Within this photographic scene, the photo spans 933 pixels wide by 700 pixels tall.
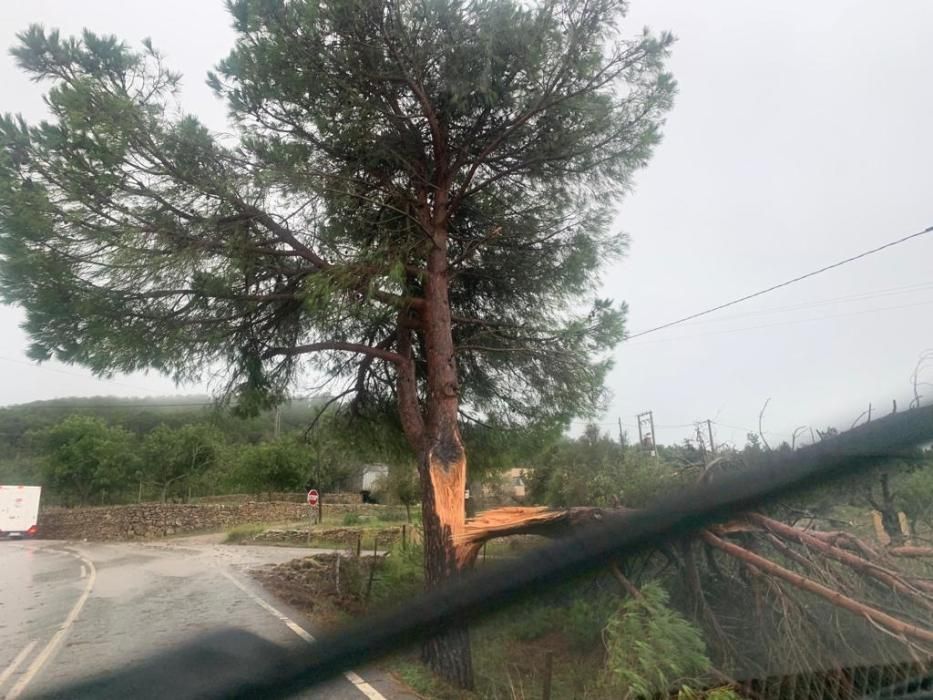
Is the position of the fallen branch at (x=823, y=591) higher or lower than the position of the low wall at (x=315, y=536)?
lower

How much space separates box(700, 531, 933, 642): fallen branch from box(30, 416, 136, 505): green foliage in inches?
1682

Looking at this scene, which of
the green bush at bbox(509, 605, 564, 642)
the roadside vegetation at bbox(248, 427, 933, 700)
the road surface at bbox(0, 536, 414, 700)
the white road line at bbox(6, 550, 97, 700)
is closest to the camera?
the roadside vegetation at bbox(248, 427, 933, 700)

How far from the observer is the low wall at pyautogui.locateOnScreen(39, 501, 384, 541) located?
3684 centimetres

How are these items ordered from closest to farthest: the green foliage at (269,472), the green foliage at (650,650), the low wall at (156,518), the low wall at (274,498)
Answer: the green foliage at (650,650) → the low wall at (156,518) → the low wall at (274,498) → the green foliage at (269,472)

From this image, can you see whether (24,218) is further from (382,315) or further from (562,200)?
(562,200)

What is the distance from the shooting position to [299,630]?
8.98 metres

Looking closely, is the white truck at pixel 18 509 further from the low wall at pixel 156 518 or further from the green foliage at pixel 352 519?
the green foliage at pixel 352 519

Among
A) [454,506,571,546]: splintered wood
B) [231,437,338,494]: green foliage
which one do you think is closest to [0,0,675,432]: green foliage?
[454,506,571,546]: splintered wood

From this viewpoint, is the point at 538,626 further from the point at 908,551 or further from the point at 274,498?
the point at 274,498

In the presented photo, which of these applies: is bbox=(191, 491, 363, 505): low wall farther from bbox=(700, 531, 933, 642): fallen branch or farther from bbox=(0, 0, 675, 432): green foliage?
bbox=(700, 531, 933, 642): fallen branch

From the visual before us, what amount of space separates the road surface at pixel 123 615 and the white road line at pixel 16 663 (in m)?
0.01

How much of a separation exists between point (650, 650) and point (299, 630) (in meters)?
4.78

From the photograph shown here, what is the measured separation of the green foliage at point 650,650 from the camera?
5438 mm

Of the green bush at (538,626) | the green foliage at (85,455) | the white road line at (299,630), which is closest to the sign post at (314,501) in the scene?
the white road line at (299,630)
